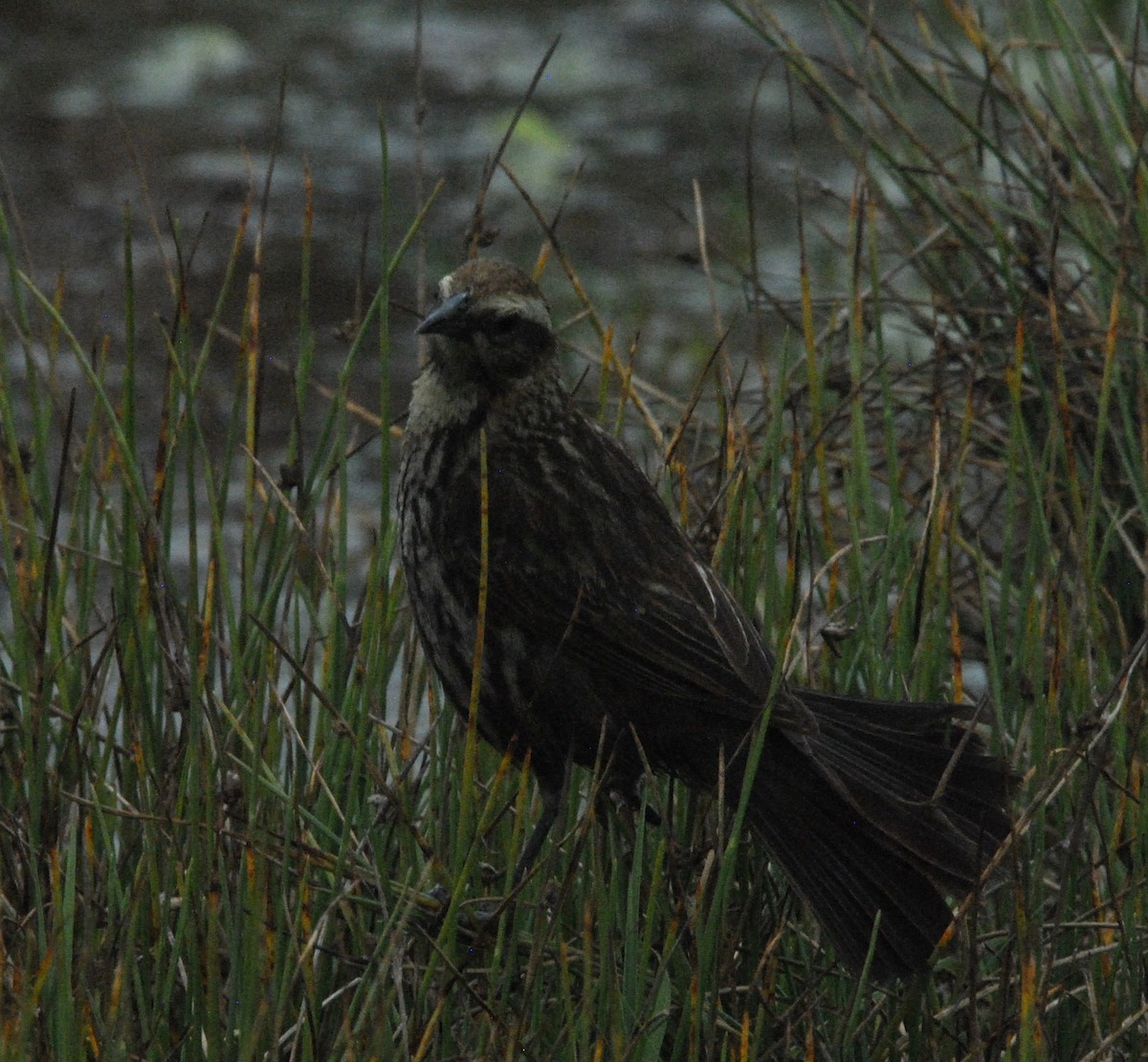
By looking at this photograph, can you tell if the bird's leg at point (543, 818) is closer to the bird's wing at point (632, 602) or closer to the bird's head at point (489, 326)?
the bird's wing at point (632, 602)

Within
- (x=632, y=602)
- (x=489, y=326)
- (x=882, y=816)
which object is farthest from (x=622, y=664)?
(x=489, y=326)

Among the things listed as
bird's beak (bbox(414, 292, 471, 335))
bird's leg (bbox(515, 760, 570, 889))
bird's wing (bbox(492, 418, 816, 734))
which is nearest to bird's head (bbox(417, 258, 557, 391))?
bird's beak (bbox(414, 292, 471, 335))

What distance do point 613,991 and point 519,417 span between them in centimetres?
102

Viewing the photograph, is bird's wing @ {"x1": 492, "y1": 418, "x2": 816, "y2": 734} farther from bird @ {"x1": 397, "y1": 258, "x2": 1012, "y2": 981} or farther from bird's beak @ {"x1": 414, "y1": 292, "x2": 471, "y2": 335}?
bird's beak @ {"x1": 414, "y1": 292, "x2": 471, "y2": 335}

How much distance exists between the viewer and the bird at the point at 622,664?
304 centimetres

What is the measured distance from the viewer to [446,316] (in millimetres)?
3186

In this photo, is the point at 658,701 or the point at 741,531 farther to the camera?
the point at 741,531

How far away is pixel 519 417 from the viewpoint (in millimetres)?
3357

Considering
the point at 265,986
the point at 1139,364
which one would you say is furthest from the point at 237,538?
the point at 265,986

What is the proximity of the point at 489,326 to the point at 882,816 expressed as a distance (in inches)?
34.8

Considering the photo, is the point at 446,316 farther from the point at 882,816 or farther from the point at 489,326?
the point at 882,816

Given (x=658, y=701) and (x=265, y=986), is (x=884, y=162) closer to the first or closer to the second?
(x=658, y=701)

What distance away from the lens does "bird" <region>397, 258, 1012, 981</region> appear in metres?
3.04

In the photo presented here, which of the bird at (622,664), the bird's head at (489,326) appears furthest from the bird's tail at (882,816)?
the bird's head at (489,326)
